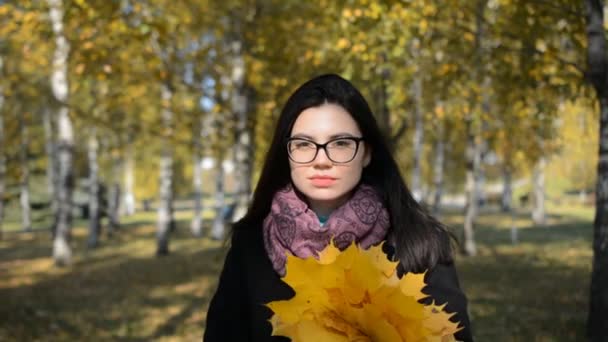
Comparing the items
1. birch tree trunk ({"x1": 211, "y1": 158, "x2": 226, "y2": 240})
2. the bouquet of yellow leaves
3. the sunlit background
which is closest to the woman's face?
the sunlit background

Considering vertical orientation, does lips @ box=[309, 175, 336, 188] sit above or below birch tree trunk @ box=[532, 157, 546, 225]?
above

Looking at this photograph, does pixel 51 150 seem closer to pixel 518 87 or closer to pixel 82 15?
pixel 82 15

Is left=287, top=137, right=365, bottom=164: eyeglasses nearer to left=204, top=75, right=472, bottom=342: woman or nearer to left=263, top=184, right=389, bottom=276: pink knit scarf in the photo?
left=204, top=75, right=472, bottom=342: woman

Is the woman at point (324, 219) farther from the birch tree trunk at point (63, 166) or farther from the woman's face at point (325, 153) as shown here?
the birch tree trunk at point (63, 166)

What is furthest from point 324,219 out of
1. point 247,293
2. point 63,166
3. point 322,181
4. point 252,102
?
point 63,166

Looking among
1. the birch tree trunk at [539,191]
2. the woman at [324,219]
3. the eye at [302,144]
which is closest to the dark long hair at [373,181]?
the woman at [324,219]

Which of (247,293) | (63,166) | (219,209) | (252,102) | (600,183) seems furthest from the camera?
(219,209)

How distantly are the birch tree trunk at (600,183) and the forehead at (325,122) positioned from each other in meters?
4.15

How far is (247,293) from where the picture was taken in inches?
86.2

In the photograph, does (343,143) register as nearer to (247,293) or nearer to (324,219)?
(324,219)

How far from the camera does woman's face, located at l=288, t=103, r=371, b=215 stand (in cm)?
208

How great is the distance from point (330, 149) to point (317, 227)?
0.91 ft

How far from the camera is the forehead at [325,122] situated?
208 cm

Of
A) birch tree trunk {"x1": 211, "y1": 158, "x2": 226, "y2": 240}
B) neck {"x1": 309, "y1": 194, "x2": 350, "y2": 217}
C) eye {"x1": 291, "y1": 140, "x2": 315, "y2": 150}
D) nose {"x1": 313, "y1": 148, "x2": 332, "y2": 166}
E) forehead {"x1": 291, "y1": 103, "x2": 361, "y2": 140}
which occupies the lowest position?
birch tree trunk {"x1": 211, "y1": 158, "x2": 226, "y2": 240}
